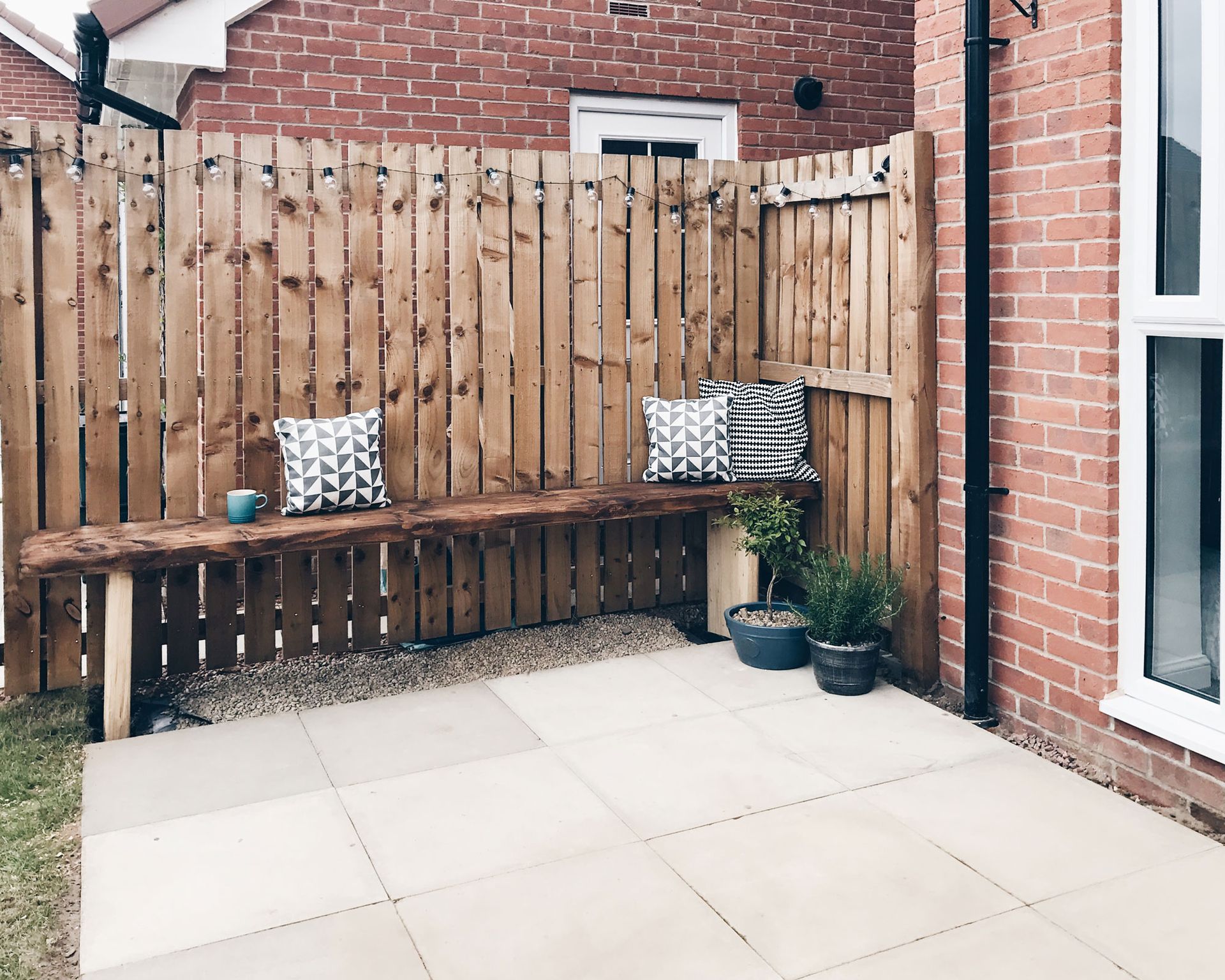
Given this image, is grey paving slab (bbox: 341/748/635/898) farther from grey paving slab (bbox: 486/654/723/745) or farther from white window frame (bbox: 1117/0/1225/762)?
white window frame (bbox: 1117/0/1225/762)

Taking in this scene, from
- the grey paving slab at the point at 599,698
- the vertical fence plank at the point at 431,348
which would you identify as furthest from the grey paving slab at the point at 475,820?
the vertical fence plank at the point at 431,348

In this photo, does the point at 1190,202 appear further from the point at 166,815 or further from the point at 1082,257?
the point at 166,815

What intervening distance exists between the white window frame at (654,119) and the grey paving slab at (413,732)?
3.44 metres

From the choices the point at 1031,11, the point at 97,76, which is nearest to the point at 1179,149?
the point at 1031,11

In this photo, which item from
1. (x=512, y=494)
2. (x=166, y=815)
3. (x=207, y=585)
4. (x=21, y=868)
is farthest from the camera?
(x=512, y=494)

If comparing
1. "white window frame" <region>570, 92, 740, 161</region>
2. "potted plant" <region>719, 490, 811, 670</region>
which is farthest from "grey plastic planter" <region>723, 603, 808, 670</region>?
"white window frame" <region>570, 92, 740, 161</region>

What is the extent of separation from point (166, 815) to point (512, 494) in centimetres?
198

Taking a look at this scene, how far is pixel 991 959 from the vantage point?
8.34ft

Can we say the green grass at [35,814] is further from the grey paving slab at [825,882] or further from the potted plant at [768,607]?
the potted plant at [768,607]

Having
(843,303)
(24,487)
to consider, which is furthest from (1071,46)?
(24,487)

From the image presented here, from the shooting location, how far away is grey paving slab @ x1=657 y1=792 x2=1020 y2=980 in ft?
8.63

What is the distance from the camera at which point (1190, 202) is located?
3.20m

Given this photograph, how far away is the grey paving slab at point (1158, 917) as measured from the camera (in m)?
2.51

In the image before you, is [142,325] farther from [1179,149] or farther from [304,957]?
[1179,149]
